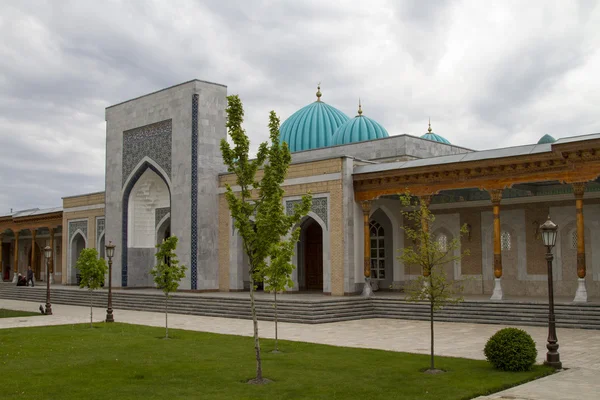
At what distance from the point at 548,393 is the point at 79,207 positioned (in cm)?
2563

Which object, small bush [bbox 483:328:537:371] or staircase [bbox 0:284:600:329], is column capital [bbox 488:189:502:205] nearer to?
staircase [bbox 0:284:600:329]

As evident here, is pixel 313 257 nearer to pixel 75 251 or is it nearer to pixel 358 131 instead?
pixel 358 131

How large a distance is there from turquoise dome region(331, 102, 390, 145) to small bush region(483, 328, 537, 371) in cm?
1543

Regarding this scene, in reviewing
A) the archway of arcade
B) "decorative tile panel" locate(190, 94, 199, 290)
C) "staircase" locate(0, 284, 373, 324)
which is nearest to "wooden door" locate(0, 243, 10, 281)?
"staircase" locate(0, 284, 373, 324)

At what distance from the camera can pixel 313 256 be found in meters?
23.0

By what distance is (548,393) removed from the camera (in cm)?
752

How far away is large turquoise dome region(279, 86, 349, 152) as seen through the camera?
2617cm

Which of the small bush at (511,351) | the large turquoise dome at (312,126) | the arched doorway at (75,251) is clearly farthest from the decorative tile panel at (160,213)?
the small bush at (511,351)

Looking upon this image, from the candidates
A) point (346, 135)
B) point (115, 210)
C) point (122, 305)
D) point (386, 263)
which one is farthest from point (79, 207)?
point (386, 263)

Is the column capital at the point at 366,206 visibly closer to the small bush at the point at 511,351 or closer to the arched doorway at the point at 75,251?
the small bush at the point at 511,351

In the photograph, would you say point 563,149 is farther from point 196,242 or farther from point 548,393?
point 196,242

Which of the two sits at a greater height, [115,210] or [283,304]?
[115,210]

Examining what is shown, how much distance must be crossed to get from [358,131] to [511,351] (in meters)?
16.2

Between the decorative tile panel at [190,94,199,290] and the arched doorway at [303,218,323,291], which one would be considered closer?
the decorative tile panel at [190,94,199,290]
